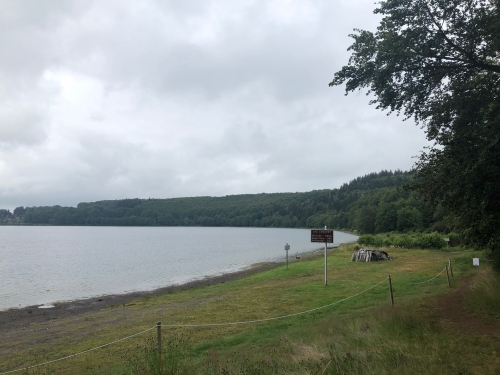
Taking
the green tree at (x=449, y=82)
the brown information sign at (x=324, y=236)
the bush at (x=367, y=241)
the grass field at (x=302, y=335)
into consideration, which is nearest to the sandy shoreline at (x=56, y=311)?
the grass field at (x=302, y=335)

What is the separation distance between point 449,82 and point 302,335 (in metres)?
9.80

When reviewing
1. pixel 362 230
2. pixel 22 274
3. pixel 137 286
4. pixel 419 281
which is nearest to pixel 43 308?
pixel 137 286

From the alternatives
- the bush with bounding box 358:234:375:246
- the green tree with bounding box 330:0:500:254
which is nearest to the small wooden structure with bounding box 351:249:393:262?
the bush with bounding box 358:234:375:246

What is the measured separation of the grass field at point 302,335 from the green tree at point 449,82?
3.74 m

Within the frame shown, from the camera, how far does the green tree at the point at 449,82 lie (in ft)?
34.7

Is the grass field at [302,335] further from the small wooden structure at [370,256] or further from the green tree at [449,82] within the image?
the small wooden structure at [370,256]

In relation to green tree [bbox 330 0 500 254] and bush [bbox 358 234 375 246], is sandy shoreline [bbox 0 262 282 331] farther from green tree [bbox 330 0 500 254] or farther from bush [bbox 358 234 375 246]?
bush [bbox 358 234 375 246]

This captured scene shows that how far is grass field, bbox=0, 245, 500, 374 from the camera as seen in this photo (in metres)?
6.76

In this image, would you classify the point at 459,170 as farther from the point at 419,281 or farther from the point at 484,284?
the point at 419,281

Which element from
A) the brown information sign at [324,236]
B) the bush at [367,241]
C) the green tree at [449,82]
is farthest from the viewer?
the bush at [367,241]

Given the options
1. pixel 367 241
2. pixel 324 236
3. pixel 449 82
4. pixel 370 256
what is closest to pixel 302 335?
pixel 449 82

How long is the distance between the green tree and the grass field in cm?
374

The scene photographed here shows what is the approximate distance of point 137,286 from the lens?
34.8 metres

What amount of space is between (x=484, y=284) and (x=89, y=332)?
15841 mm
